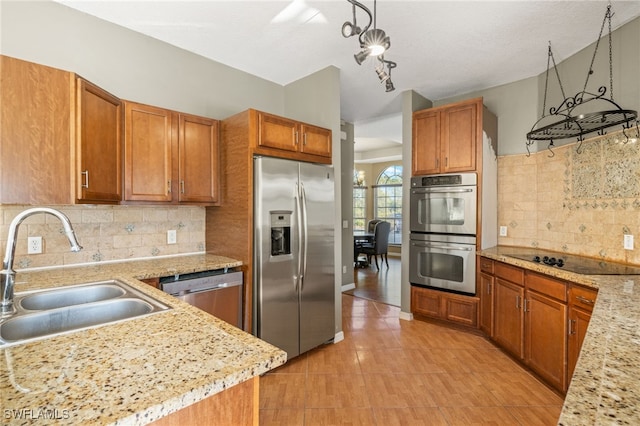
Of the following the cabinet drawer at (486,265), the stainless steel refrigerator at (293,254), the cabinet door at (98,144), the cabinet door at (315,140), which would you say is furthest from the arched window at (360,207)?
the cabinet door at (98,144)

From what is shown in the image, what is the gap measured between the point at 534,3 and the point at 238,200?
2.64 metres

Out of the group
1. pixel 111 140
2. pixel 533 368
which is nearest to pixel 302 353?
pixel 533 368

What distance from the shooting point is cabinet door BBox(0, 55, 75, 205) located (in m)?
1.65

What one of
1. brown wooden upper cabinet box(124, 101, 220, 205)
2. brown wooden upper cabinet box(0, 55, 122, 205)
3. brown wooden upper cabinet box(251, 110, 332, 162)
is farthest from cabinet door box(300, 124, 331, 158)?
brown wooden upper cabinet box(0, 55, 122, 205)

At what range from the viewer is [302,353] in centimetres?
274

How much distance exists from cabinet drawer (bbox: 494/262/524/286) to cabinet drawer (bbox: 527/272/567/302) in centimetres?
10

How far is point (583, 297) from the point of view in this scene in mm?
1939

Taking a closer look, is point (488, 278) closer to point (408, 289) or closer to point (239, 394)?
point (408, 289)

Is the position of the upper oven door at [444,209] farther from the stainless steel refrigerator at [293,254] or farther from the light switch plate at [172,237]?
the light switch plate at [172,237]

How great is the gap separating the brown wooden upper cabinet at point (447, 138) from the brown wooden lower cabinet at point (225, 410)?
10.4ft

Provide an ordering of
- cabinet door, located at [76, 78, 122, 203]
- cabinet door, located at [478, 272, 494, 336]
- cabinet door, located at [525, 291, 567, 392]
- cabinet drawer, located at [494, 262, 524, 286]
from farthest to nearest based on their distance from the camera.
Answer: cabinet door, located at [478, 272, 494, 336], cabinet drawer, located at [494, 262, 524, 286], cabinet door, located at [525, 291, 567, 392], cabinet door, located at [76, 78, 122, 203]

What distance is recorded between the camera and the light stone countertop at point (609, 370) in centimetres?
61

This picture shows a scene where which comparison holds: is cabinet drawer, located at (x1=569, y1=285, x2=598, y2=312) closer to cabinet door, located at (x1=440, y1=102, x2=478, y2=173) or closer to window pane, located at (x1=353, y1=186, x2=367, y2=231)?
cabinet door, located at (x1=440, y1=102, x2=478, y2=173)

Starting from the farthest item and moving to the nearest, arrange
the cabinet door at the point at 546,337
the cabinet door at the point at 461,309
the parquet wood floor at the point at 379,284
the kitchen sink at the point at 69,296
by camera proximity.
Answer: the parquet wood floor at the point at 379,284 < the cabinet door at the point at 461,309 < the cabinet door at the point at 546,337 < the kitchen sink at the point at 69,296
